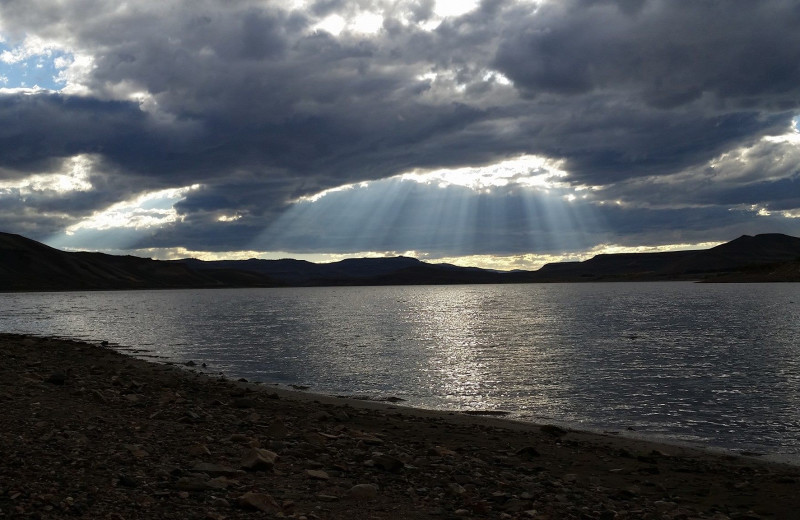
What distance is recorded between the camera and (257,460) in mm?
11672

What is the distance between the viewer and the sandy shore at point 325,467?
949cm

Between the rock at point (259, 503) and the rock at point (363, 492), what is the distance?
4.85ft

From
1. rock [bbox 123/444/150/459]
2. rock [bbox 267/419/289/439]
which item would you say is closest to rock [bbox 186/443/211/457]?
rock [bbox 123/444/150/459]

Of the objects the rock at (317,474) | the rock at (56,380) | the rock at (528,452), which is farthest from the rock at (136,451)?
the rock at (56,380)

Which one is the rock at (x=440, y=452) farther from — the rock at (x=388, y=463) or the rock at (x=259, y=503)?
the rock at (x=259, y=503)

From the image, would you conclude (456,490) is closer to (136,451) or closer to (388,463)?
(388,463)

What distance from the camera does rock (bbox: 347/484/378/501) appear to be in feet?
34.2

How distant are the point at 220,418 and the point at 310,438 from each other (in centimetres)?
362

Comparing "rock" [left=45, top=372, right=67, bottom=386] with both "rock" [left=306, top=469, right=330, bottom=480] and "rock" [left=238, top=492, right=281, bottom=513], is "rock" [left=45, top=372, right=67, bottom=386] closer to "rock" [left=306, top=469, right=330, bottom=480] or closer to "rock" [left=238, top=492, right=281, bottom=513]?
"rock" [left=306, top=469, right=330, bottom=480]

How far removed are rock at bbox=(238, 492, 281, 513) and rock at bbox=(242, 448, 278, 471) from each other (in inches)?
81.5

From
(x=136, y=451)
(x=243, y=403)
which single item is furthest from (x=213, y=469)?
(x=243, y=403)

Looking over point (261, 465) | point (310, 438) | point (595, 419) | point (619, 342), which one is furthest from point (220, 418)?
point (619, 342)

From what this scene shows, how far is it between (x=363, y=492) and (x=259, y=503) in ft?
6.44

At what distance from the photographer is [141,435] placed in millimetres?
13516
